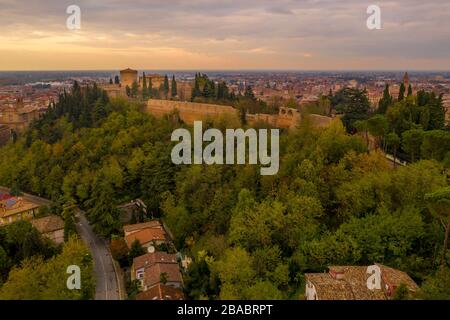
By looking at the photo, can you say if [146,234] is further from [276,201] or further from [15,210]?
[15,210]

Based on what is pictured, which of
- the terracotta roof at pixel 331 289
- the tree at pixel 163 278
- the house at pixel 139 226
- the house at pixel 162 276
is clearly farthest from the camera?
the house at pixel 139 226

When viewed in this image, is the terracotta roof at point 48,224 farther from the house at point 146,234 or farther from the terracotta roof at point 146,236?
the terracotta roof at point 146,236

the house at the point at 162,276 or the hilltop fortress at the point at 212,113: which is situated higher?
the hilltop fortress at the point at 212,113

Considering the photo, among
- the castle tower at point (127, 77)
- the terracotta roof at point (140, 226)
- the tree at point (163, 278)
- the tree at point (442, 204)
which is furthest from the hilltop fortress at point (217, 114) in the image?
the castle tower at point (127, 77)

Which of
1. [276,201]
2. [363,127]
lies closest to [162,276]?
[276,201]

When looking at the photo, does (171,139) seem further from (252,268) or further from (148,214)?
(252,268)
